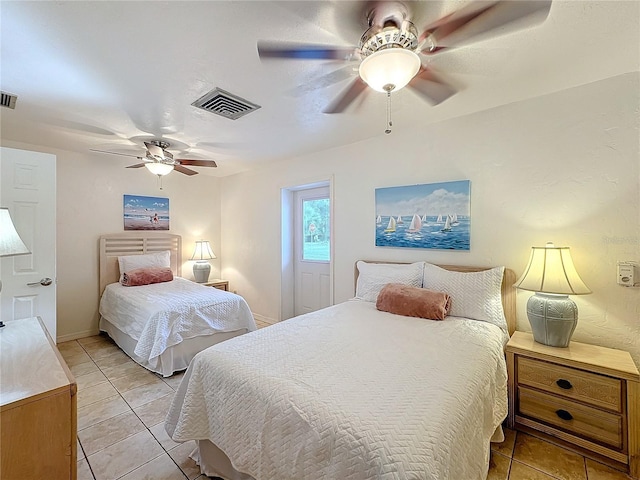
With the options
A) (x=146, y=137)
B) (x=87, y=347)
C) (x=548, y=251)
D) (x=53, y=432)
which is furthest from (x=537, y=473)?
(x=87, y=347)

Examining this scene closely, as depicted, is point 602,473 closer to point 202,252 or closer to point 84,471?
point 84,471

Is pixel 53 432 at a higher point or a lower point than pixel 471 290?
lower

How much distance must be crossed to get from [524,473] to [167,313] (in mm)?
2910

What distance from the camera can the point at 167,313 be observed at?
2758 millimetres

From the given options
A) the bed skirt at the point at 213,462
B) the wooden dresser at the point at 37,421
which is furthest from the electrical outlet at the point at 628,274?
the wooden dresser at the point at 37,421

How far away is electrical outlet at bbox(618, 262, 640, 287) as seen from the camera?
73.8 inches

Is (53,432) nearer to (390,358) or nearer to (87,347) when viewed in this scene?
(390,358)

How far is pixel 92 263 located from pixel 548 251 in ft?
16.2

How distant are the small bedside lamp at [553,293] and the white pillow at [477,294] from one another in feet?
0.72

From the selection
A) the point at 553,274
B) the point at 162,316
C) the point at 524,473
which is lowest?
the point at 524,473

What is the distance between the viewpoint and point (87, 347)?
3424mm

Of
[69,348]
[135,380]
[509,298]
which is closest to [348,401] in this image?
[509,298]

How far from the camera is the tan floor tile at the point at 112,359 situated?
299cm

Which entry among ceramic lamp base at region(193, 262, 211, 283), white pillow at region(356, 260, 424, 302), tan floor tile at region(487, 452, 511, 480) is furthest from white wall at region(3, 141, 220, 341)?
tan floor tile at region(487, 452, 511, 480)
